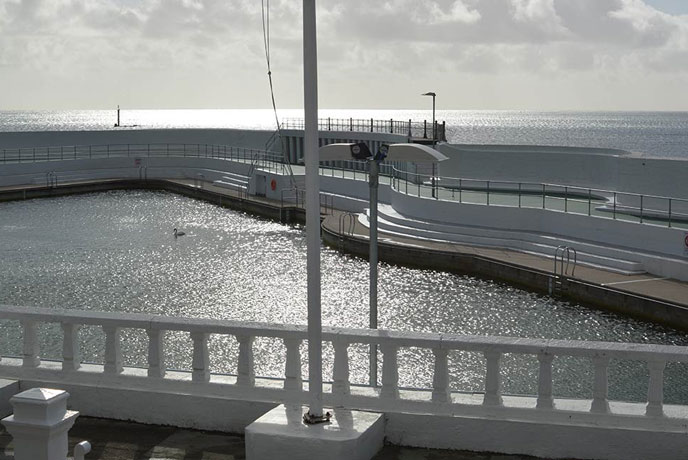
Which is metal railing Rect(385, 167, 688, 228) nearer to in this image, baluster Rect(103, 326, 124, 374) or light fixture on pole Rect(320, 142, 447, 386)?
light fixture on pole Rect(320, 142, 447, 386)

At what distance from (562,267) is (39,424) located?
78.5 ft

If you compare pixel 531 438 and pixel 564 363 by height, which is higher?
pixel 531 438

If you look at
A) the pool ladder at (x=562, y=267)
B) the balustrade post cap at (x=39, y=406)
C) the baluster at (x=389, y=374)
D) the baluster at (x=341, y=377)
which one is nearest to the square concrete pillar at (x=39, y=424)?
the balustrade post cap at (x=39, y=406)

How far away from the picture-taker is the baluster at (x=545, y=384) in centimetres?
730

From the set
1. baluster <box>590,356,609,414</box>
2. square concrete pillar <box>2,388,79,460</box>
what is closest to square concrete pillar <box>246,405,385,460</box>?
baluster <box>590,356,609,414</box>

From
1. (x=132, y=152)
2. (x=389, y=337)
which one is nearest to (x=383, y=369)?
(x=389, y=337)

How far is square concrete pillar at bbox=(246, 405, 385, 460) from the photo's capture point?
680 centimetres

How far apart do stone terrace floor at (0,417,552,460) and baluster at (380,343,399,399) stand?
1.42ft

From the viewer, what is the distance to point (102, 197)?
5581 cm

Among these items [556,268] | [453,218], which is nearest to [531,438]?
[556,268]

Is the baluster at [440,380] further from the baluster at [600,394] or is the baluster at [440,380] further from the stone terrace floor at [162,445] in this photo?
the baluster at [600,394]

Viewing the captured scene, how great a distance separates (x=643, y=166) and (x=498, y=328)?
44.0ft

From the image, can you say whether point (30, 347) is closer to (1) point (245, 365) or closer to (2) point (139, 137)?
(1) point (245, 365)

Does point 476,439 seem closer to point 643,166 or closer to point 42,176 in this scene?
point 643,166
